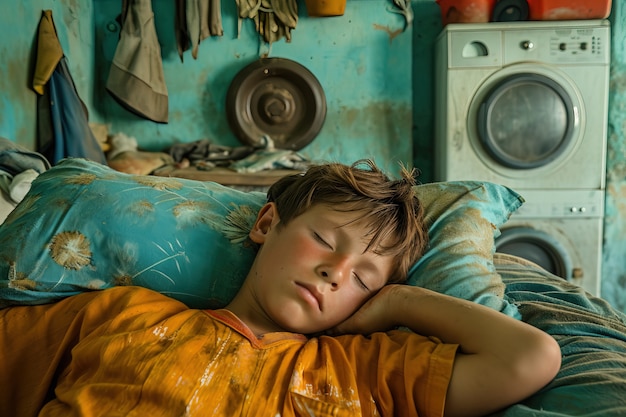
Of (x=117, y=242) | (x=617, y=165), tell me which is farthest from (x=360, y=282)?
(x=617, y=165)

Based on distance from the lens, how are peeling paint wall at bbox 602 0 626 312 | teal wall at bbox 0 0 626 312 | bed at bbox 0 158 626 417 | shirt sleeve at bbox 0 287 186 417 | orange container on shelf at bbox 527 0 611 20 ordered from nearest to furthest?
shirt sleeve at bbox 0 287 186 417 → bed at bbox 0 158 626 417 → orange container on shelf at bbox 527 0 611 20 → peeling paint wall at bbox 602 0 626 312 → teal wall at bbox 0 0 626 312

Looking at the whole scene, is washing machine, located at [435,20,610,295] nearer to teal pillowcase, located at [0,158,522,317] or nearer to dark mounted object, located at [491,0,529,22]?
dark mounted object, located at [491,0,529,22]

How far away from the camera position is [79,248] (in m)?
1.11

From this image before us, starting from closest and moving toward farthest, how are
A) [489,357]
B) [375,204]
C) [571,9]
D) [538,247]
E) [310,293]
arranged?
[489,357], [310,293], [375,204], [571,9], [538,247]

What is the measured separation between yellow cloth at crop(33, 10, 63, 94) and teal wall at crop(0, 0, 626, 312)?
722 mm

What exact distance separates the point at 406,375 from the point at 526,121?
2803 mm

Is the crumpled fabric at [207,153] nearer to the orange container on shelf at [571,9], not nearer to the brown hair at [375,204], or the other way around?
the orange container on shelf at [571,9]

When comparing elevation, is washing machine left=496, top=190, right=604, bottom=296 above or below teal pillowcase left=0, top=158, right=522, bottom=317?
below

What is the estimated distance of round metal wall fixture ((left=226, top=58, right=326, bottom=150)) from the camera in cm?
371

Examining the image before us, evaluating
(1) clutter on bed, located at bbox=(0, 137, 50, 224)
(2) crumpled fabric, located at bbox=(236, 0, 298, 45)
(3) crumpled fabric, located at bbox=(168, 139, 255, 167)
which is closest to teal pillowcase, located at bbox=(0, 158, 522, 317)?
(1) clutter on bed, located at bbox=(0, 137, 50, 224)

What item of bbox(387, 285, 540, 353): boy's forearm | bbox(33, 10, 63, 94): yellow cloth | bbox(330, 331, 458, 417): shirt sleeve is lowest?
bbox(330, 331, 458, 417): shirt sleeve

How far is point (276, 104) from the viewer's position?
376cm

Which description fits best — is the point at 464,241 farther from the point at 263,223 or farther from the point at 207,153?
the point at 207,153

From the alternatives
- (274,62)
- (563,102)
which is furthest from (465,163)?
(274,62)
